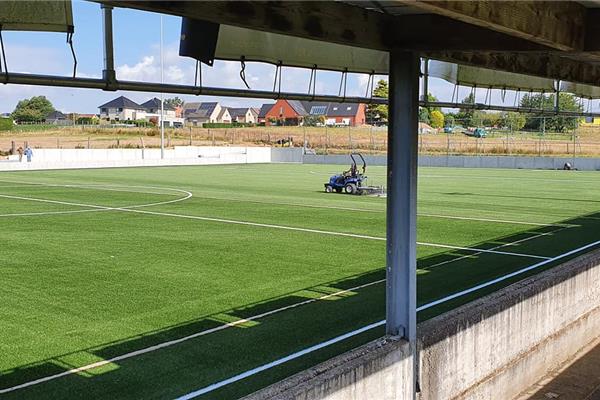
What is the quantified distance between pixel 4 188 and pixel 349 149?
3828 centimetres

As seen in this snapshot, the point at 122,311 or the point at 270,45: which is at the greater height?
the point at 270,45

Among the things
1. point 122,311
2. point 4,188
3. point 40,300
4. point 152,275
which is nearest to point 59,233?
point 152,275

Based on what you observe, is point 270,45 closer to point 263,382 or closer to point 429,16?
point 429,16

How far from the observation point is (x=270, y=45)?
5727mm

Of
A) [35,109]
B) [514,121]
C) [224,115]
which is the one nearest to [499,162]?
[514,121]

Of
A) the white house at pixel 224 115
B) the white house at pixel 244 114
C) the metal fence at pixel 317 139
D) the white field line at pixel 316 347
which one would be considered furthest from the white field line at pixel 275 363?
the white house at pixel 244 114

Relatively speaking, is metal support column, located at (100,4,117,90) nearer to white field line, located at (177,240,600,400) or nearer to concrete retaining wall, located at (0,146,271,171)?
white field line, located at (177,240,600,400)

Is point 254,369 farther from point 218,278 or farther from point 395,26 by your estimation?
point 218,278

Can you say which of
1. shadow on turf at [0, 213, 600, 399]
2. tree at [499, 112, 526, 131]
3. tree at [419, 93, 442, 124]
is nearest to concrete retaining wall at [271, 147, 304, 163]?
tree at [419, 93, 442, 124]

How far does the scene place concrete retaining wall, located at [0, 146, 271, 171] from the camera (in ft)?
164

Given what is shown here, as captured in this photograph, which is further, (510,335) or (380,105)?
(380,105)

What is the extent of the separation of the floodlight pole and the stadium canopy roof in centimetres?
28

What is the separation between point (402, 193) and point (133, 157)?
5534cm

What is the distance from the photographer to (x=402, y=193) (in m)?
5.76
